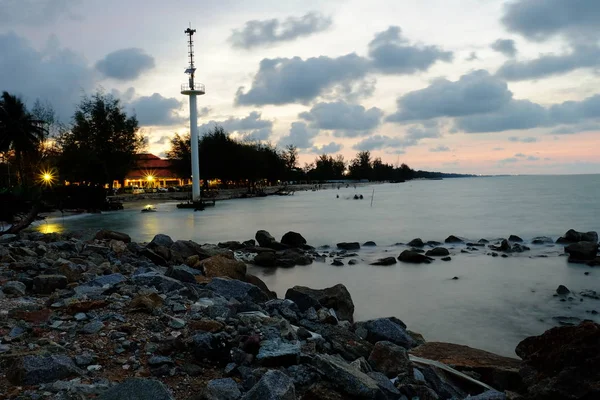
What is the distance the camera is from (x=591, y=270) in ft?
55.5

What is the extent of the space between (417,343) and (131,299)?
4730 millimetres

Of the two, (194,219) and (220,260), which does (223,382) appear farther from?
(194,219)

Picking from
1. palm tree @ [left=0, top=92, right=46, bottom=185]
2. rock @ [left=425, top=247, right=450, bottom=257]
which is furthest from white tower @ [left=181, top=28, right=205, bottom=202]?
rock @ [left=425, top=247, right=450, bottom=257]

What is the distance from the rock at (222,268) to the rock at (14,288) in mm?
4534

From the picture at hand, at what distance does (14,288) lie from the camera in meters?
7.03

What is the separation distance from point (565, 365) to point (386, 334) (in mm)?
3085

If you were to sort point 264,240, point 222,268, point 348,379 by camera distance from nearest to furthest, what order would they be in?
point 348,379
point 222,268
point 264,240

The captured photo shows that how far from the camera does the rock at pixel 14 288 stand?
22.9 feet

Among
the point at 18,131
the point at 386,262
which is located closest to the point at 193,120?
the point at 18,131

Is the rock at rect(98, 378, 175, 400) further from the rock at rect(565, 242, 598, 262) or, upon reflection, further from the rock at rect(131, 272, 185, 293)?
the rock at rect(565, 242, 598, 262)

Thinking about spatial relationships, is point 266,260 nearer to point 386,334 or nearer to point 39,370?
point 386,334

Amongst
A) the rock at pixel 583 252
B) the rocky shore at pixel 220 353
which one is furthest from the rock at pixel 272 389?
the rock at pixel 583 252

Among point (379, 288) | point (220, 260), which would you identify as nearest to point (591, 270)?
point (379, 288)

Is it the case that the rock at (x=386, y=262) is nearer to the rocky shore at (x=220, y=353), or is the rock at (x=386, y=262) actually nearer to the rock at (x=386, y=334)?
the rocky shore at (x=220, y=353)
